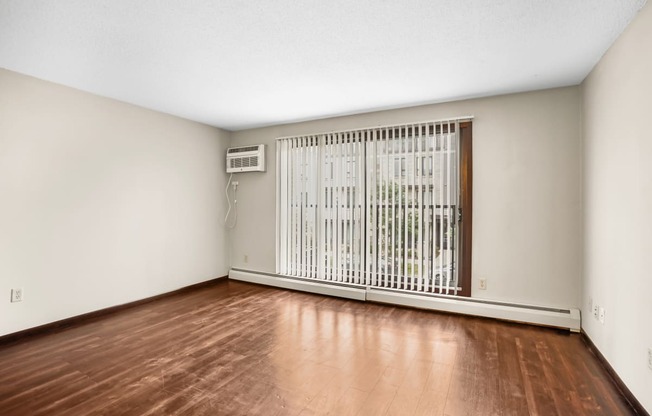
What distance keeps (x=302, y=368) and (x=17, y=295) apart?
9.05ft

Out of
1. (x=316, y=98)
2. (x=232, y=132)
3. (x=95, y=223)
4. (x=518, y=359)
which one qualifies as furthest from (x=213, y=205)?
(x=518, y=359)

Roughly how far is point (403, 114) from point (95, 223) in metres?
3.85

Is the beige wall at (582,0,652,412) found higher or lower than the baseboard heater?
higher

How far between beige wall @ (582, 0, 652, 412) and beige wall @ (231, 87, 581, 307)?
27cm

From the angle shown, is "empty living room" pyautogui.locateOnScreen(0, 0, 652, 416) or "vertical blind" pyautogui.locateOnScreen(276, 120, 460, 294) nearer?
"empty living room" pyautogui.locateOnScreen(0, 0, 652, 416)

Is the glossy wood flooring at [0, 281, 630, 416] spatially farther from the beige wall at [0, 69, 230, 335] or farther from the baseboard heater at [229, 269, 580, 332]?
the beige wall at [0, 69, 230, 335]

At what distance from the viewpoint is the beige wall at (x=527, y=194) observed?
123 inches

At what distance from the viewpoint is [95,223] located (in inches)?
136

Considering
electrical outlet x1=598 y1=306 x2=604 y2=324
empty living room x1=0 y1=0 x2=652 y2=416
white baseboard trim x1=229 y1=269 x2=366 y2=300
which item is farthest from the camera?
white baseboard trim x1=229 y1=269 x2=366 y2=300

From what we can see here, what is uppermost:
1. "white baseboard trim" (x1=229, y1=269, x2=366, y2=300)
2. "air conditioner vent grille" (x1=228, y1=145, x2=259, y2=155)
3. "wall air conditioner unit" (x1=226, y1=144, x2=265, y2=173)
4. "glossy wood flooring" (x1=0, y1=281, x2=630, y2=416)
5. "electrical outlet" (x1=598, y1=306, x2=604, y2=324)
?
"air conditioner vent grille" (x1=228, y1=145, x2=259, y2=155)

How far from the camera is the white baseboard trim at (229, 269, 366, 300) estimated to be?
4090 mm

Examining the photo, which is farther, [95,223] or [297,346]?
[95,223]

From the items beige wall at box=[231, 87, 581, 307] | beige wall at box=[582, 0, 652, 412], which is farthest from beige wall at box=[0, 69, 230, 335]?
beige wall at box=[582, 0, 652, 412]

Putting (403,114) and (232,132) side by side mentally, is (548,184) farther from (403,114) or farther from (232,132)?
(232,132)
